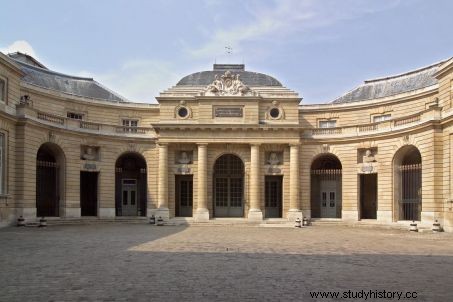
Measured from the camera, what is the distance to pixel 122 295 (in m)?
9.68

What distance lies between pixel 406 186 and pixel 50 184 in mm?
25357

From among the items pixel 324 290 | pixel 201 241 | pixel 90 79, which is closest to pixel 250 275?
pixel 324 290

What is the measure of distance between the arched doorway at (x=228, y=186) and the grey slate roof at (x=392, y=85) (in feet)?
36.4

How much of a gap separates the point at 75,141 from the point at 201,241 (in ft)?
60.9

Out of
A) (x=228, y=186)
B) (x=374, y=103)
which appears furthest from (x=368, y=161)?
(x=228, y=186)

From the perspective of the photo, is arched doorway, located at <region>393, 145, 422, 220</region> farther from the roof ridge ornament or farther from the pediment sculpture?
the pediment sculpture

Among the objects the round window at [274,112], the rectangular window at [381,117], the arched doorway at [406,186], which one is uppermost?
the round window at [274,112]

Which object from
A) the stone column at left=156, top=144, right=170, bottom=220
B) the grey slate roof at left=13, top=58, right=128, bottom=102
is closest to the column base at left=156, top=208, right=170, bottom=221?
the stone column at left=156, top=144, right=170, bottom=220

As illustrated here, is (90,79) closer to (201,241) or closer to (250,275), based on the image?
(201,241)

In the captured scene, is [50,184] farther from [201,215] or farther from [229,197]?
[229,197]

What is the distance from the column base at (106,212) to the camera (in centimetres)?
3800

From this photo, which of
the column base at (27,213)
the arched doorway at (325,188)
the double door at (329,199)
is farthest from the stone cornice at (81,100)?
the double door at (329,199)

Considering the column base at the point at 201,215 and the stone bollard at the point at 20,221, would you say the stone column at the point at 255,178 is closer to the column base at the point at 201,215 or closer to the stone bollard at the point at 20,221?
the column base at the point at 201,215

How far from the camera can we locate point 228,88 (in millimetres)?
39344
